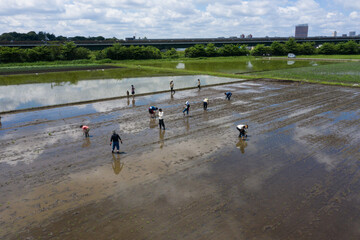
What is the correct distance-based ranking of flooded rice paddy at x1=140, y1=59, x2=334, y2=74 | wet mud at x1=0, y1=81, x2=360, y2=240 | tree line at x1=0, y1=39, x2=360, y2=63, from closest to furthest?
wet mud at x1=0, y1=81, x2=360, y2=240 → flooded rice paddy at x1=140, y1=59, x2=334, y2=74 → tree line at x1=0, y1=39, x2=360, y2=63

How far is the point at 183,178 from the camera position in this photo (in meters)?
10.7

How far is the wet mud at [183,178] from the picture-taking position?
25.9 feet

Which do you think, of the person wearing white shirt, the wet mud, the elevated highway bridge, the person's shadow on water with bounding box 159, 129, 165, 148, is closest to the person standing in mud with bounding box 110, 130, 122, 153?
the wet mud

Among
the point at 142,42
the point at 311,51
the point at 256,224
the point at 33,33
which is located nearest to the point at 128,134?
the point at 256,224

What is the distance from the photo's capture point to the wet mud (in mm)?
7883

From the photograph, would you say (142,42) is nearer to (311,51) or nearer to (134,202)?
(311,51)

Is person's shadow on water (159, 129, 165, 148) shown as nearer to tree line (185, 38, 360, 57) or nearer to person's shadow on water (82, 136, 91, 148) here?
person's shadow on water (82, 136, 91, 148)

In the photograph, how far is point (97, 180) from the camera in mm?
10578

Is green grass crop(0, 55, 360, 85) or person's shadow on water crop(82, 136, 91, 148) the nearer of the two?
person's shadow on water crop(82, 136, 91, 148)

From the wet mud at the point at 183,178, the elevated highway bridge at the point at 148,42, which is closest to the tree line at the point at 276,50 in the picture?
the elevated highway bridge at the point at 148,42

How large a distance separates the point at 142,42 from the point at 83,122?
97330 millimetres

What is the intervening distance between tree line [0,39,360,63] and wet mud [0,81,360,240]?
59.5 metres

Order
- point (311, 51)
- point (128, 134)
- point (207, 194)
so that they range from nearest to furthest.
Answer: point (207, 194) → point (128, 134) → point (311, 51)

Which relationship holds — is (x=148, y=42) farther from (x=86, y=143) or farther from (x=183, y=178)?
(x=183, y=178)
